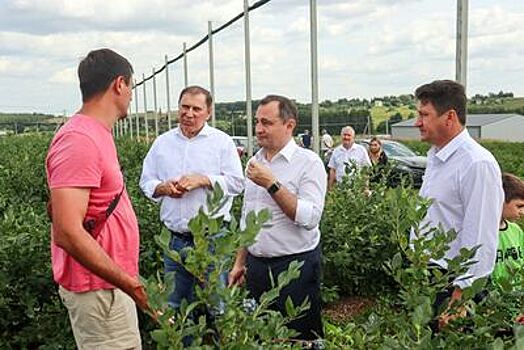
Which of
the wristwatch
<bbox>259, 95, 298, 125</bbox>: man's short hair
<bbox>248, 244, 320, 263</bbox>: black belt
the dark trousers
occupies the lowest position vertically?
the dark trousers

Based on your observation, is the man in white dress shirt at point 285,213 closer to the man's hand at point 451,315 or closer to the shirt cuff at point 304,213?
the shirt cuff at point 304,213

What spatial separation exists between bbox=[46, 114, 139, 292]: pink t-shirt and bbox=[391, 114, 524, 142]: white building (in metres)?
43.3

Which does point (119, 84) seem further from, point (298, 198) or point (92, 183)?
point (298, 198)

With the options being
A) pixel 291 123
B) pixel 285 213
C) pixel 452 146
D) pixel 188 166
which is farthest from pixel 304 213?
pixel 188 166

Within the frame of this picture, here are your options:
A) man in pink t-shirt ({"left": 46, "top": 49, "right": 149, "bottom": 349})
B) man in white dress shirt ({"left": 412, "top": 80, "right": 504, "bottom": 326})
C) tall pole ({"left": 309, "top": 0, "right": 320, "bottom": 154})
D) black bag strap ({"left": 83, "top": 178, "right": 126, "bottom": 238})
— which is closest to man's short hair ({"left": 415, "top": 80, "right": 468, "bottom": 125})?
man in white dress shirt ({"left": 412, "top": 80, "right": 504, "bottom": 326})

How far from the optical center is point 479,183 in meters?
2.87

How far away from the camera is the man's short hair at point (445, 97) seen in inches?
117

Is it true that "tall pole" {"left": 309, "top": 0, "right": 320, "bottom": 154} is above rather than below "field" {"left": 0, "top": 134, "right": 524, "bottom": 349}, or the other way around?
above

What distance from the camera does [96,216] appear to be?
269 cm

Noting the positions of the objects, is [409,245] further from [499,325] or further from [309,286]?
[309,286]

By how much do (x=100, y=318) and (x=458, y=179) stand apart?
1.55 meters

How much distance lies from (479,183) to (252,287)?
1330 mm

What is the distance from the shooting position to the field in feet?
5.23

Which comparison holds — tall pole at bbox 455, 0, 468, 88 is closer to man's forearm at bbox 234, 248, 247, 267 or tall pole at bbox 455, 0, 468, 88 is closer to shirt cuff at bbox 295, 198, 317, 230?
shirt cuff at bbox 295, 198, 317, 230
